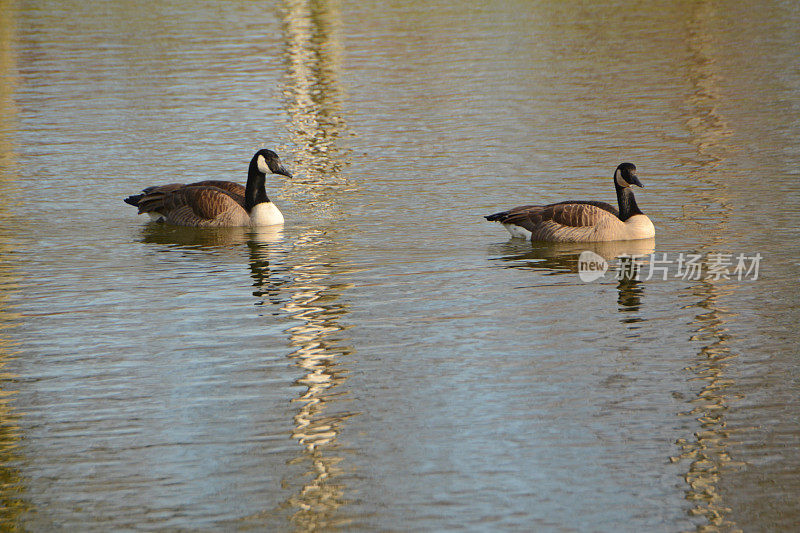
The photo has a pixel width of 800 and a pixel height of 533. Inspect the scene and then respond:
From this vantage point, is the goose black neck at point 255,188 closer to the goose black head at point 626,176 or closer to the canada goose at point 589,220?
the canada goose at point 589,220

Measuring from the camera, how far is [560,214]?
1797 centimetres

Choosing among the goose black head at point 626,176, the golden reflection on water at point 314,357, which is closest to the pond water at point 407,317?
the golden reflection on water at point 314,357

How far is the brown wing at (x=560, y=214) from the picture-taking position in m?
17.9

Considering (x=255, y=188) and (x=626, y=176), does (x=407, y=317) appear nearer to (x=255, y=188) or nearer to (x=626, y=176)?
(x=626, y=176)

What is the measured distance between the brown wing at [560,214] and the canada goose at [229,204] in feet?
12.3

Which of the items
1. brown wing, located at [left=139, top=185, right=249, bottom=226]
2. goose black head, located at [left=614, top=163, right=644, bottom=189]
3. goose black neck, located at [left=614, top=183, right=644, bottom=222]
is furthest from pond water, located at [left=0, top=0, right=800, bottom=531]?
goose black head, located at [left=614, top=163, right=644, bottom=189]

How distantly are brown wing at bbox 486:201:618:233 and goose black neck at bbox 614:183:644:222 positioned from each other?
0.12 meters

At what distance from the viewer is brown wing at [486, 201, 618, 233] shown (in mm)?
17922

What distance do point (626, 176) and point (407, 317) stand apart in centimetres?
523

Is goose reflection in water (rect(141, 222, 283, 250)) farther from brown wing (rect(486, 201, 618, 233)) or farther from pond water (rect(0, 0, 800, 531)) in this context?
brown wing (rect(486, 201, 618, 233))

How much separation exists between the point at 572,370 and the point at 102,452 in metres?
4.63

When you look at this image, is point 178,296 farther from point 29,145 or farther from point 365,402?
point 29,145

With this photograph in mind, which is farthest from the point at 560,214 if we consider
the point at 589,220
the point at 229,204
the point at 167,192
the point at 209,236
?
the point at 167,192

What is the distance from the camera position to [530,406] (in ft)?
37.3
